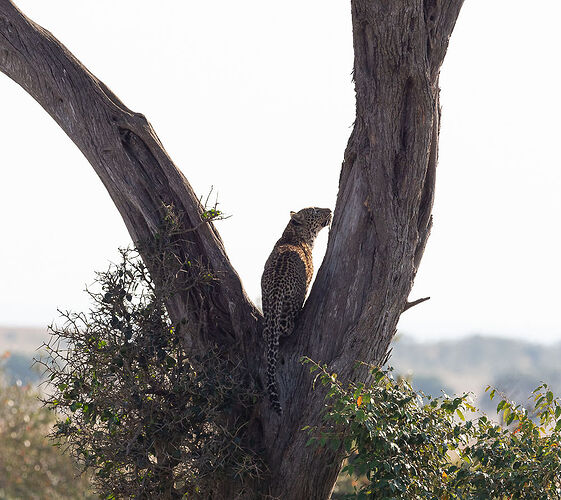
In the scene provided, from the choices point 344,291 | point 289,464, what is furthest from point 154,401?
point 344,291

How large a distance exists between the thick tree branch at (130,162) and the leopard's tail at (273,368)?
0.66ft

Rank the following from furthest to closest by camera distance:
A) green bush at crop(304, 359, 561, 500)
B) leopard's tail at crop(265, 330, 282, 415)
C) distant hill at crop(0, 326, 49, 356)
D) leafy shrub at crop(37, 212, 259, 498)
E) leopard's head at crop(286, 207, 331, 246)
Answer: distant hill at crop(0, 326, 49, 356) → leopard's head at crop(286, 207, 331, 246) → leopard's tail at crop(265, 330, 282, 415) → leafy shrub at crop(37, 212, 259, 498) → green bush at crop(304, 359, 561, 500)

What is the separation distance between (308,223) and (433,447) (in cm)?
268

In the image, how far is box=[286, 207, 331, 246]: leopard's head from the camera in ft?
23.9

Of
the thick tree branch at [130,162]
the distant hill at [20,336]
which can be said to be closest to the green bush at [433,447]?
the thick tree branch at [130,162]

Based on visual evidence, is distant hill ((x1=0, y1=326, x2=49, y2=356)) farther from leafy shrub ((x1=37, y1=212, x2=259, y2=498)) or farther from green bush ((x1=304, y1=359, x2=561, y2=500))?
green bush ((x1=304, y1=359, x2=561, y2=500))

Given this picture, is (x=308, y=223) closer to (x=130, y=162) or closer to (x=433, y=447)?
(x=130, y=162)

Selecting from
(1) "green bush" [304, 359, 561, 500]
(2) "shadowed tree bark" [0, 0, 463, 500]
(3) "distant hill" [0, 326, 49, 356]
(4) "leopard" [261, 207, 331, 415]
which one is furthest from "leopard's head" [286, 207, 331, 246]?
(3) "distant hill" [0, 326, 49, 356]

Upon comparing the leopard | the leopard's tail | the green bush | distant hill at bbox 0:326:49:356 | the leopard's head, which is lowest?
the green bush

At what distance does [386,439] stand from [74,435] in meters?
2.21

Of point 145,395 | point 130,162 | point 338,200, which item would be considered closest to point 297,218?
point 338,200

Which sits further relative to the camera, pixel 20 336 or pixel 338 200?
pixel 20 336

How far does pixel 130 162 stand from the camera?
6.04 meters

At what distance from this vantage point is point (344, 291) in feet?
19.0
